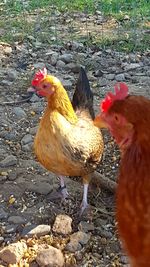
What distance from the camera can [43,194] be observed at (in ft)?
13.1

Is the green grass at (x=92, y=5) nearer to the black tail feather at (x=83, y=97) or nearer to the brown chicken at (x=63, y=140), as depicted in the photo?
the black tail feather at (x=83, y=97)

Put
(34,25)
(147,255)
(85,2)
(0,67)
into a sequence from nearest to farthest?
(147,255) → (0,67) → (34,25) → (85,2)

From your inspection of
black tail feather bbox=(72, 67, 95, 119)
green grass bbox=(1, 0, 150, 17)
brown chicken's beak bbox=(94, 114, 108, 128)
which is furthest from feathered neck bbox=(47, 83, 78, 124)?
green grass bbox=(1, 0, 150, 17)

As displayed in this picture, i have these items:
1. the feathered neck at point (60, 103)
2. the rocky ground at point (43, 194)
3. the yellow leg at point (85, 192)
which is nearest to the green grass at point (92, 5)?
the rocky ground at point (43, 194)

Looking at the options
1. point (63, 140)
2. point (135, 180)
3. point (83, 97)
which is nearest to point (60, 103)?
point (63, 140)

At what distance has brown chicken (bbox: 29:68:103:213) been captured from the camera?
375cm

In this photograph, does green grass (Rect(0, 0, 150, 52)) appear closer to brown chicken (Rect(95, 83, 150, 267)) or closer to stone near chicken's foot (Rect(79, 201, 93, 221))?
stone near chicken's foot (Rect(79, 201, 93, 221))

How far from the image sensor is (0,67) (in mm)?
5996

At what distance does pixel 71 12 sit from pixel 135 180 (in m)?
5.94

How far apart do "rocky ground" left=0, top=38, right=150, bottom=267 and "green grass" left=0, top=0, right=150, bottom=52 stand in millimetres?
742

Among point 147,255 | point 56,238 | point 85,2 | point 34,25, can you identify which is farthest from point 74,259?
point 85,2

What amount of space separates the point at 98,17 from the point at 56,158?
13.7 ft

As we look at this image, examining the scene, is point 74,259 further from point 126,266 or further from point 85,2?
point 85,2

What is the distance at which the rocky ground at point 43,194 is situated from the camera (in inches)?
136
